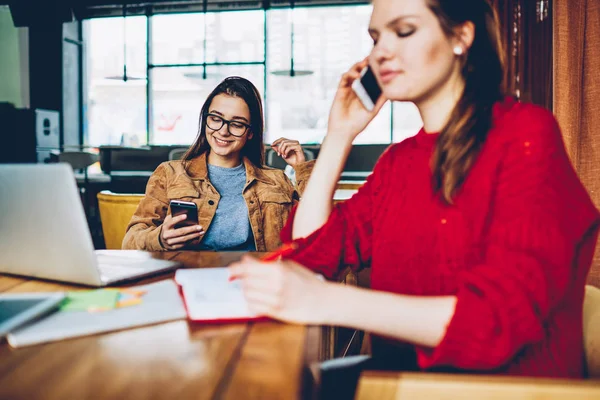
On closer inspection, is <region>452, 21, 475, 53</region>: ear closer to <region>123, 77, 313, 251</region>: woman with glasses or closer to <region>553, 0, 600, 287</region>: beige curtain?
<region>553, 0, 600, 287</region>: beige curtain

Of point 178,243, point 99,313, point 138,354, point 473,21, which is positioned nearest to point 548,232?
point 473,21

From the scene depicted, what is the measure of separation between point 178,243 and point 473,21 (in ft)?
3.34

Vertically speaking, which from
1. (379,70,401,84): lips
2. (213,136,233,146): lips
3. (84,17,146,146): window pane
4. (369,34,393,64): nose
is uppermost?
(84,17,146,146): window pane

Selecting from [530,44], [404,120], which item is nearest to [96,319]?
[530,44]

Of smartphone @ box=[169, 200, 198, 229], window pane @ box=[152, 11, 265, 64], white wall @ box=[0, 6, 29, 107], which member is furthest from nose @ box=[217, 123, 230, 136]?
white wall @ box=[0, 6, 29, 107]

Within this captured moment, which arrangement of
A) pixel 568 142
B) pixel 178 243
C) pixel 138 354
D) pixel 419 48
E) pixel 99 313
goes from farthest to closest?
pixel 568 142 → pixel 178 243 → pixel 419 48 → pixel 99 313 → pixel 138 354

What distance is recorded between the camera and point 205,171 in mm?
2049

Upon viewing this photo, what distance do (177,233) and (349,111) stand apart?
2.11ft

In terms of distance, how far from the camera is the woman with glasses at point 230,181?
6.42ft

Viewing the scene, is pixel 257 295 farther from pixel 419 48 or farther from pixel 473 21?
pixel 473 21

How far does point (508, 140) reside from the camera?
86cm

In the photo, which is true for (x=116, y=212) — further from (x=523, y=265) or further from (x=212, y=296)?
(x=523, y=265)

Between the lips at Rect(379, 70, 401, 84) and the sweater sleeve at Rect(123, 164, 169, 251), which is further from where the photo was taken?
the sweater sleeve at Rect(123, 164, 169, 251)

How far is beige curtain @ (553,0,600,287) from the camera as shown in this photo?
1.75 metres
